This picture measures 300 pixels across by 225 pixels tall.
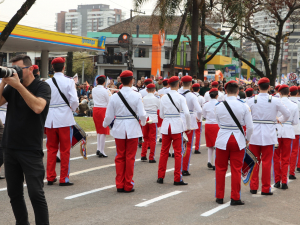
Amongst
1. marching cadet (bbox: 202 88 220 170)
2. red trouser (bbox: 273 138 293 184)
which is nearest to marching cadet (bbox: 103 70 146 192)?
red trouser (bbox: 273 138 293 184)

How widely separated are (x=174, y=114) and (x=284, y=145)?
2275 millimetres

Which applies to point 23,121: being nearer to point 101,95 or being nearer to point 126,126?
point 126,126

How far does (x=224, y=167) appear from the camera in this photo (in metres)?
7.07

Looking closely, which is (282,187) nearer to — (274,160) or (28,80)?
(274,160)

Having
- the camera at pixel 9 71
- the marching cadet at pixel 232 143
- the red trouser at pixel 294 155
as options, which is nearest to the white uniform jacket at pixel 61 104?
the marching cadet at pixel 232 143

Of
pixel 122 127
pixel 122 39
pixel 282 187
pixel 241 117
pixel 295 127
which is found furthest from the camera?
pixel 122 39

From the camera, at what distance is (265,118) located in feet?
25.5

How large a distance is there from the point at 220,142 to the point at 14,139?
11.5 feet

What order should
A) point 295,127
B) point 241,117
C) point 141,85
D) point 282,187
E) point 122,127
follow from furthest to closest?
point 141,85
point 295,127
point 282,187
point 122,127
point 241,117

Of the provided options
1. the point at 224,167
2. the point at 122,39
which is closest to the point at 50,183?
the point at 224,167

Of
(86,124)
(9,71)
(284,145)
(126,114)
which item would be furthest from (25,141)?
(86,124)

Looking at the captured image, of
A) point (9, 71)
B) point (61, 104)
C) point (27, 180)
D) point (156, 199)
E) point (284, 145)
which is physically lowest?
point (156, 199)

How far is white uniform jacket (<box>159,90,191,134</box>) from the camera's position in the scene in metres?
8.45

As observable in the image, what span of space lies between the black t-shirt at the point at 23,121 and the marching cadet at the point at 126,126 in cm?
314
